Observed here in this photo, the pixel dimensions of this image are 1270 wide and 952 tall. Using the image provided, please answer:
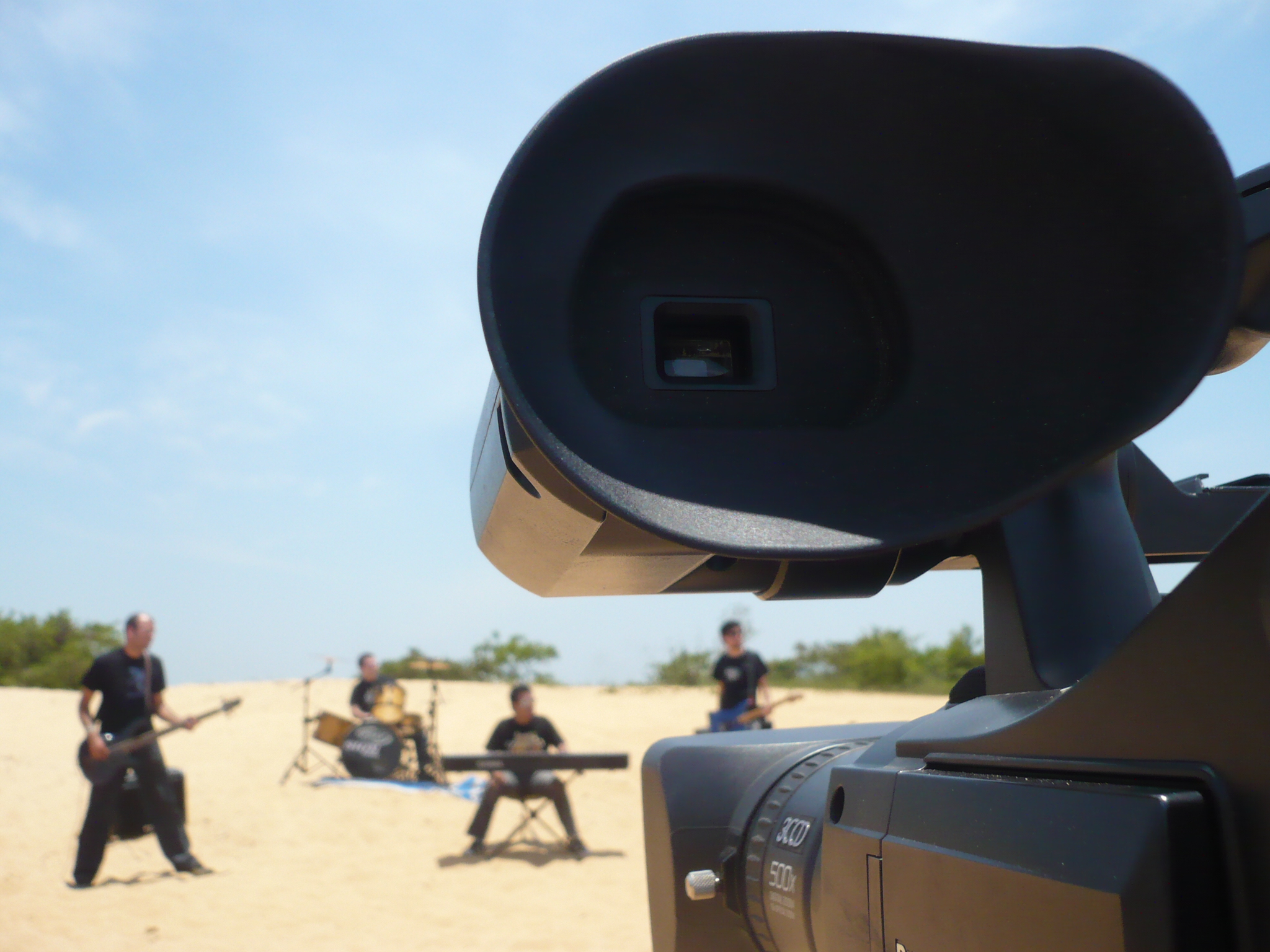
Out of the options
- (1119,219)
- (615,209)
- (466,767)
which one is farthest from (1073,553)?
(466,767)

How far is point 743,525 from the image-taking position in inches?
28.3

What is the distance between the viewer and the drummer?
1014 centimetres

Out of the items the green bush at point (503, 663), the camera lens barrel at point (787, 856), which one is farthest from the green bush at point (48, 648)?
the camera lens barrel at point (787, 856)

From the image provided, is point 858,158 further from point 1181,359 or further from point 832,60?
point 1181,359

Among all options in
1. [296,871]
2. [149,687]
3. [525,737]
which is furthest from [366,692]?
[149,687]

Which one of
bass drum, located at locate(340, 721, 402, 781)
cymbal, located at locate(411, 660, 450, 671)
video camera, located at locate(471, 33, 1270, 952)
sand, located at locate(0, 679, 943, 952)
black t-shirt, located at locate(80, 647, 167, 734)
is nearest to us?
video camera, located at locate(471, 33, 1270, 952)

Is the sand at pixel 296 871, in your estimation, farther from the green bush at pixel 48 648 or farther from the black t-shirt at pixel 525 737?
the green bush at pixel 48 648

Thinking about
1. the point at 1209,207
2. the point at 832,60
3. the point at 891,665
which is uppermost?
the point at 832,60

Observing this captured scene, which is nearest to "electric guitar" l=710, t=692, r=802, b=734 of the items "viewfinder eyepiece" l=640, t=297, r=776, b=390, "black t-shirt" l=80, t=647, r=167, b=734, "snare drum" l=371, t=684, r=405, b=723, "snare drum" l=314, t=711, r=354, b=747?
"snare drum" l=371, t=684, r=405, b=723

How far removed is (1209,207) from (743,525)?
0.44 metres

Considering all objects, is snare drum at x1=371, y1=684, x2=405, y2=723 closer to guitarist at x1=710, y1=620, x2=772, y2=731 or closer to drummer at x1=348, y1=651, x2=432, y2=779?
drummer at x1=348, y1=651, x2=432, y2=779

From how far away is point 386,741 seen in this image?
10.0m

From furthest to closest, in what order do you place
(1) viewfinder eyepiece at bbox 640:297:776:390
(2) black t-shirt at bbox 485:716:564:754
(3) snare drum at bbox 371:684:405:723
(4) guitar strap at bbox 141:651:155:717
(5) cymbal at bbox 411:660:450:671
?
(5) cymbal at bbox 411:660:450:671 < (3) snare drum at bbox 371:684:405:723 < (2) black t-shirt at bbox 485:716:564:754 < (4) guitar strap at bbox 141:651:155:717 < (1) viewfinder eyepiece at bbox 640:297:776:390

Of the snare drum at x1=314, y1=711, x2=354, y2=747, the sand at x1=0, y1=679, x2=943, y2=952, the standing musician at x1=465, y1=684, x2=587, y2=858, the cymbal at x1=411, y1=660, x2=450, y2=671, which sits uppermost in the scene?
the cymbal at x1=411, y1=660, x2=450, y2=671
